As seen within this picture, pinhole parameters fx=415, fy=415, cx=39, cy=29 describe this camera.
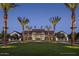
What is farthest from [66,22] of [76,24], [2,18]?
[2,18]

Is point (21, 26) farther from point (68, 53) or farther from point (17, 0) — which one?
point (68, 53)

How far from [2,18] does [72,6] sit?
1.13 metres

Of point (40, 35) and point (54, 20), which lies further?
point (40, 35)

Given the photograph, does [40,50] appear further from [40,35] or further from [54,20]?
[54,20]

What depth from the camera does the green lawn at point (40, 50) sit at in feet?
21.6

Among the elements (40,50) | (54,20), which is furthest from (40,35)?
(54,20)

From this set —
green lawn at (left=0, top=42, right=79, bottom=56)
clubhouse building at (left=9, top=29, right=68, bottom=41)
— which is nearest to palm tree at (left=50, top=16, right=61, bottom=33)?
clubhouse building at (left=9, top=29, right=68, bottom=41)

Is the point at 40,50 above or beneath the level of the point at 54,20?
beneath

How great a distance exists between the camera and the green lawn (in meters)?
6.59

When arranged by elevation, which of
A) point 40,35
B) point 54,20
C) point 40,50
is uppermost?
point 54,20

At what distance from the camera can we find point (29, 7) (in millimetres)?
6590

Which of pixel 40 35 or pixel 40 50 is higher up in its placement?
pixel 40 35

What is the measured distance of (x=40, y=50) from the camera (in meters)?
6.64

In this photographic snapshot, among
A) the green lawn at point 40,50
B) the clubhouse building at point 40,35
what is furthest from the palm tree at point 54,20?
the green lawn at point 40,50
